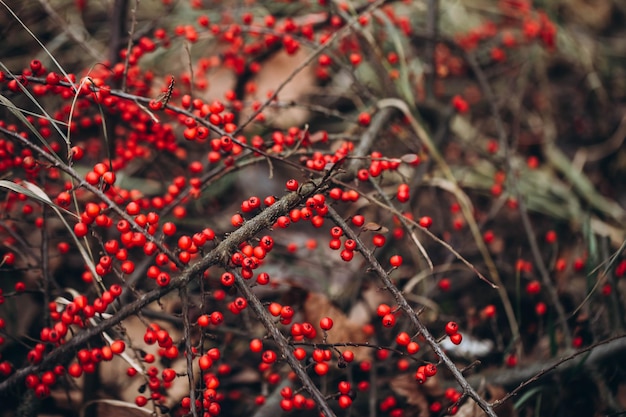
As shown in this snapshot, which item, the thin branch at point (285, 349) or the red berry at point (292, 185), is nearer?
the thin branch at point (285, 349)

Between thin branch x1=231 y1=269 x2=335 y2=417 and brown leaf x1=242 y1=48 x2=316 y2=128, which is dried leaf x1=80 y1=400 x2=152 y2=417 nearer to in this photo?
thin branch x1=231 y1=269 x2=335 y2=417

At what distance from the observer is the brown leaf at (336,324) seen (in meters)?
3.05

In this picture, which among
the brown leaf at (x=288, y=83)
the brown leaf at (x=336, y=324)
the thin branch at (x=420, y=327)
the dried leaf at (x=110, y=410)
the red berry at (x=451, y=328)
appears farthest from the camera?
the brown leaf at (x=288, y=83)

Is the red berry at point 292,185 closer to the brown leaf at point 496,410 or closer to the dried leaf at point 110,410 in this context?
the dried leaf at point 110,410

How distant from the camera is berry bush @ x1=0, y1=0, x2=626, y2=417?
2.12 metres

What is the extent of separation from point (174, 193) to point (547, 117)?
4.04m

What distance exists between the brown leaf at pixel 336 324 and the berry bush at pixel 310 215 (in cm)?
1

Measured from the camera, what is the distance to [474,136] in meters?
4.59

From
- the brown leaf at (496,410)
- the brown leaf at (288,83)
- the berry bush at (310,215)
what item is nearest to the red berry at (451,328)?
the berry bush at (310,215)

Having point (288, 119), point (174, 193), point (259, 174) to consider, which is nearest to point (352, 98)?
point (288, 119)

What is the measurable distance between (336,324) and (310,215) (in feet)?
4.10

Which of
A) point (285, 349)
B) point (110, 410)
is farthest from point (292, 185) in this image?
point (110, 410)

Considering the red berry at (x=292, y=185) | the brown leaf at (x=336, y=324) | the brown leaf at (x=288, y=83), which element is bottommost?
the brown leaf at (x=336, y=324)

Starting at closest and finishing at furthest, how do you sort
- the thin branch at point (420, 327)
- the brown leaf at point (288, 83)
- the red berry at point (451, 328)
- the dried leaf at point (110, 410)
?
the thin branch at point (420, 327), the red berry at point (451, 328), the dried leaf at point (110, 410), the brown leaf at point (288, 83)
